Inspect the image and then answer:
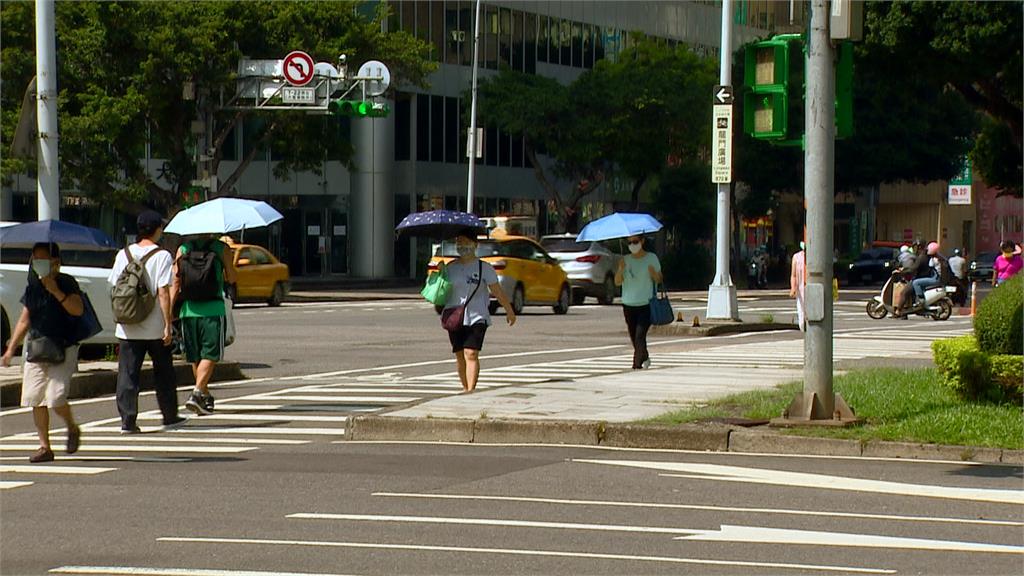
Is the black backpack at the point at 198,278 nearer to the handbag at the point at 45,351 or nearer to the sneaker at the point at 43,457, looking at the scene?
the handbag at the point at 45,351

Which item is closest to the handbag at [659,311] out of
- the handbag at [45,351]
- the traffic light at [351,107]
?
the handbag at [45,351]

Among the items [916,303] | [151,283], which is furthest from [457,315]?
[916,303]

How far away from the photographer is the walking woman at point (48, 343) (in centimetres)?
1287

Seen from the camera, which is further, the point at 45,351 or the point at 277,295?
the point at 277,295

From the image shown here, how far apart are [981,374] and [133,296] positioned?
23.7 ft

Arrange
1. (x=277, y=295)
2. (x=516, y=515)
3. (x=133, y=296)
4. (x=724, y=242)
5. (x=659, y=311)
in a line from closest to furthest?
(x=516, y=515) → (x=133, y=296) → (x=659, y=311) → (x=724, y=242) → (x=277, y=295)

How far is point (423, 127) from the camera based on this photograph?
6744cm

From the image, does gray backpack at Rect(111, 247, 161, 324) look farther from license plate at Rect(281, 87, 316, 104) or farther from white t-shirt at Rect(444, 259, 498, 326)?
license plate at Rect(281, 87, 316, 104)

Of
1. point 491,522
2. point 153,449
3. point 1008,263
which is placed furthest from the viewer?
point 1008,263

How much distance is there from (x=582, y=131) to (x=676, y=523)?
53.2 meters

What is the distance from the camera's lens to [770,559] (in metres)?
8.66

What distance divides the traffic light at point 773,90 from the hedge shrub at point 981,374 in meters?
2.52

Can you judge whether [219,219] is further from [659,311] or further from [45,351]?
[659,311]

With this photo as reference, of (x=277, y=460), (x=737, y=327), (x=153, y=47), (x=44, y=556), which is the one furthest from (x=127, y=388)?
(x=153, y=47)
